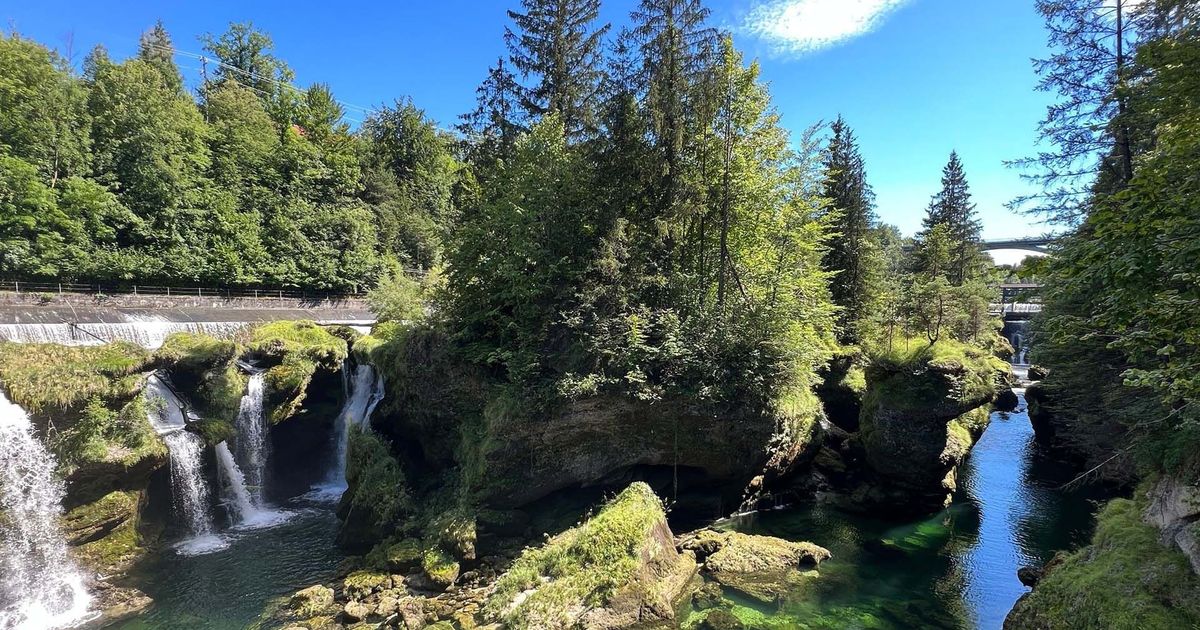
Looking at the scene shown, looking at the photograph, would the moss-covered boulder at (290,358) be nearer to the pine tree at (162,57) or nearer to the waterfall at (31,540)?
the waterfall at (31,540)

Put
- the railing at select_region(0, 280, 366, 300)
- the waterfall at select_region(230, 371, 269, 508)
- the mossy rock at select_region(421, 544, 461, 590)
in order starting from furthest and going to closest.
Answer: the railing at select_region(0, 280, 366, 300)
the waterfall at select_region(230, 371, 269, 508)
the mossy rock at select_region(421, 544, 461, 590)

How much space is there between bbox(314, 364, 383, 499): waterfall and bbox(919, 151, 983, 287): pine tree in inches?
1542

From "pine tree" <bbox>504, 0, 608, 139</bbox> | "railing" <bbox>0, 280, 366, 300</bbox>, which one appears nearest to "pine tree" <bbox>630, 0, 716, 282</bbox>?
"pine tree" <bbox>504, 0, 608, 139</bbox>

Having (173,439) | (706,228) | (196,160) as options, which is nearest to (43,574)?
(173,439)

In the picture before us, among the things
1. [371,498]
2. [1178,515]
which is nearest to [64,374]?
[371,498]

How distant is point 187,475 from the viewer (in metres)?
18.5

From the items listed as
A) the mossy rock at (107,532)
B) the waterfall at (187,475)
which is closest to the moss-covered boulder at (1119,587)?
the waterfall at (187,475)

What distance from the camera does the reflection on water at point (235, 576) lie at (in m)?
13.3

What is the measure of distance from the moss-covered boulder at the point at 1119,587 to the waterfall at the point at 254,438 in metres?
24.6

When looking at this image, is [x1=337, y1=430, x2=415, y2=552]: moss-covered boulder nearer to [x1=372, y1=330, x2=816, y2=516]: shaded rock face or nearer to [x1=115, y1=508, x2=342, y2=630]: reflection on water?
[x1=115, y1=508, x2=342, y2=630]: reflection on water

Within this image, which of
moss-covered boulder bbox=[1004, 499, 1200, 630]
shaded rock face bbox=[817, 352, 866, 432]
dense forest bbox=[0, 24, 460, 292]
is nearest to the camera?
moss-covered boulder bbox=[1004, 499, 1200, 630]

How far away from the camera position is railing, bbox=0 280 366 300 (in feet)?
85.3

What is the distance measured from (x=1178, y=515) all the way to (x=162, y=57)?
245 feet

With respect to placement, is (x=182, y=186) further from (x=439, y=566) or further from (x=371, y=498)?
(x=439, y=566)
